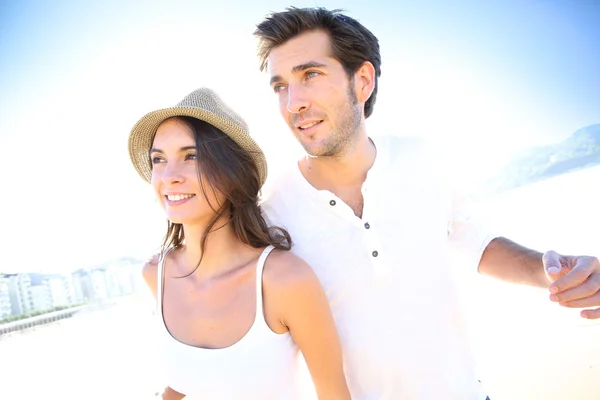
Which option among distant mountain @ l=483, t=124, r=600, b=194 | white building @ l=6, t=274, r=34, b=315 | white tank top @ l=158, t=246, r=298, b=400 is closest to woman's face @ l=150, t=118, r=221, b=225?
white tank top @ l=158, t=246, r=298, b=400

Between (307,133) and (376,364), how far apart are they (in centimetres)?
122

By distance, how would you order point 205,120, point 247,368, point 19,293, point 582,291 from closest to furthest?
1. point 582,291
2. point 247,368
3. point 205,120
4. point 19,293

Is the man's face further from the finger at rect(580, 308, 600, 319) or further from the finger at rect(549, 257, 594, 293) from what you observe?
the finger at rect(580, 308, 600, 319)

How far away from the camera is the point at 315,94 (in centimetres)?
255

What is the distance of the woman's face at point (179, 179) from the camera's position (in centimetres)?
220

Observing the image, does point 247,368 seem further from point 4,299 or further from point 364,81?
point 4,299

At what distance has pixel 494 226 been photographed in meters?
2.63

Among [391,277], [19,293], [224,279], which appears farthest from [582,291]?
[19,293]

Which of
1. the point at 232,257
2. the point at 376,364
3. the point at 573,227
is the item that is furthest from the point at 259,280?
the point at 573,227

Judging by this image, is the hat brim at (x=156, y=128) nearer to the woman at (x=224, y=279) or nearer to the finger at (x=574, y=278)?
Answer: the woman at (x=224, y=279)

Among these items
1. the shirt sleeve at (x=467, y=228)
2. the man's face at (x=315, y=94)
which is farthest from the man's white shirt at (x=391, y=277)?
the man's face at (x=315, y=94)

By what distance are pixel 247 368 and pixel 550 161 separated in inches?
1334

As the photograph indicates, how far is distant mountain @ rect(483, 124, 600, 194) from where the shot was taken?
1064 inches

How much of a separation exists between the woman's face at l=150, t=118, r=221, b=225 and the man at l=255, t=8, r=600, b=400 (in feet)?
1.28
